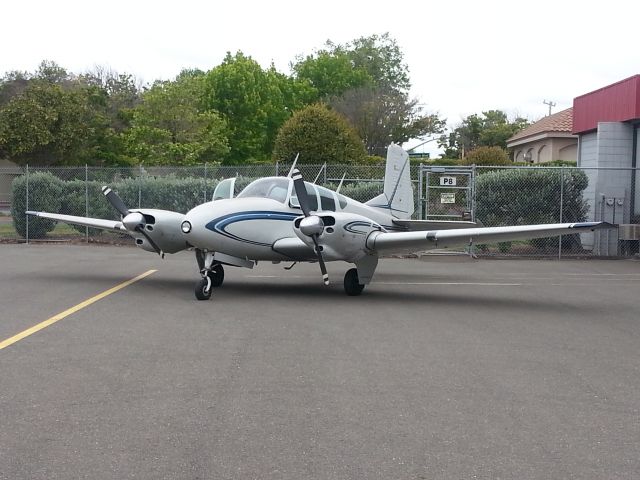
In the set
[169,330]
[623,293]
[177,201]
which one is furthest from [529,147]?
[169,330]

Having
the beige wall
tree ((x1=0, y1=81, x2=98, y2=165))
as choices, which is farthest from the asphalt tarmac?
the beige wall

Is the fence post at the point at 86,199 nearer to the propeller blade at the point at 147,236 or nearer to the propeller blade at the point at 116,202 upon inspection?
the propeller blade at the point at 116,202

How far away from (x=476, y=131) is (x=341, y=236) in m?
64.0

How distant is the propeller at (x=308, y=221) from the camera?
12.7 m

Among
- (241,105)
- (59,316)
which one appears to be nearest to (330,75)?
(241,105)

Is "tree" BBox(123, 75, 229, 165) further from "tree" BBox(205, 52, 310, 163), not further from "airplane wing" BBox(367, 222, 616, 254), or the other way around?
"airplane wing" BBox(367, 222, 616, 254)

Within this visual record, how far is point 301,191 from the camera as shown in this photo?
13414mm

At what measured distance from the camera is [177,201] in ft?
80.5

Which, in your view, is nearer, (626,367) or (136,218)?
(626,367)

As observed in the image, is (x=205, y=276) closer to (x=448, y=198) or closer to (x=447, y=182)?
(x=447, y=182)

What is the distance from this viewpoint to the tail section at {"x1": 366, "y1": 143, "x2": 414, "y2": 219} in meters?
17.5

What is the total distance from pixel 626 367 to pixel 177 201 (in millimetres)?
18523

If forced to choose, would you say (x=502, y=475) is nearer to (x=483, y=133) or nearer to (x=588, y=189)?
(x=588, y=189)

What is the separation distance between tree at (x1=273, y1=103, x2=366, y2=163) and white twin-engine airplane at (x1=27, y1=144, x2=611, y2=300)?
516 inches
